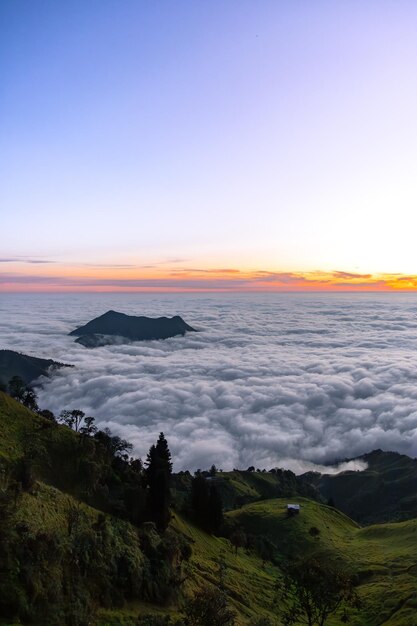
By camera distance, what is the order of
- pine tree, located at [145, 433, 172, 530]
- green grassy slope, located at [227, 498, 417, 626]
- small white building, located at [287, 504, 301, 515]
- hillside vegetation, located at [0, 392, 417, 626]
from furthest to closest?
small white building, located at [287, 504, 301, 515], green grassy slope, located at [227, 498, 417, 626], pine tree, located at [145, 433, 172, 530], hillside vegetation, located at [0, 392, 417, 626]

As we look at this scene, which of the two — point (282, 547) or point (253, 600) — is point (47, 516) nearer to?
point (253, 600)

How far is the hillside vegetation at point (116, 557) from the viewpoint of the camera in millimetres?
35125

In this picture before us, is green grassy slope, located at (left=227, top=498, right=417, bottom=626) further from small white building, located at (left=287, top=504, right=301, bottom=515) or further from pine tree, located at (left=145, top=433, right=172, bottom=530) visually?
pine tree, located at (left=145, top=433, right=172, bottom=530)

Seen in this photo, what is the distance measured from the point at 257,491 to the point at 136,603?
16543 cm

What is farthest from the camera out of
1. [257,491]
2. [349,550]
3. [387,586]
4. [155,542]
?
[257,491]

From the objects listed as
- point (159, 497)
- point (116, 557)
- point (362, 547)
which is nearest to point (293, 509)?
point (362, 547)

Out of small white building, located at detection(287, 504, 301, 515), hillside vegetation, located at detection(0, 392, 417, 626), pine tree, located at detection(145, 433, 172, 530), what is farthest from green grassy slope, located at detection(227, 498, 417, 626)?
pine tree, located at detection(145, 433, 172, 530)

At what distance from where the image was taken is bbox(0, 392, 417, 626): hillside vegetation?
115ft

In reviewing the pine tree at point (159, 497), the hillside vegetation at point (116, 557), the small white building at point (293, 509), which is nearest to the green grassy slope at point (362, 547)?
the hillside vegetation at point (116, 557)

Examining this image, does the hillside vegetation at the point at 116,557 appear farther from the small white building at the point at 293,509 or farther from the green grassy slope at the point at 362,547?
the small white building at the point at 293,509

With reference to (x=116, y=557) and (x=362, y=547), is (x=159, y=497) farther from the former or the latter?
(x=362, y=547)

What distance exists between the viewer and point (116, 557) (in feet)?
147

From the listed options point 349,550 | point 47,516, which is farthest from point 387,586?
point 47,516

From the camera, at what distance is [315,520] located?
12769 cm
